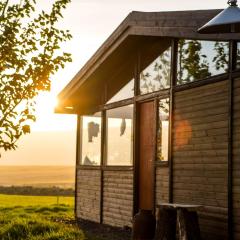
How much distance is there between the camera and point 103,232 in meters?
13.4

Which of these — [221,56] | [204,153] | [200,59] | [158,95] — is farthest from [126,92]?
[221,56]

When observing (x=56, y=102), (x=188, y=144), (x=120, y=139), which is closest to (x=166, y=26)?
(x=188, y=144)

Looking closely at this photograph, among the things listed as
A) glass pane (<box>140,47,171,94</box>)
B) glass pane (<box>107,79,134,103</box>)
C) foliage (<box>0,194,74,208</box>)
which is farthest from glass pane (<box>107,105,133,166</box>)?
foliage (<box>0,194,74,208</box>)

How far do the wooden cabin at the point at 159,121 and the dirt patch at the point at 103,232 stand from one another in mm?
291

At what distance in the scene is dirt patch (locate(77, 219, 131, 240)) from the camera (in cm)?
1234

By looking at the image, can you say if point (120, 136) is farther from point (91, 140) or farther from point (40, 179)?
point (40, 179)

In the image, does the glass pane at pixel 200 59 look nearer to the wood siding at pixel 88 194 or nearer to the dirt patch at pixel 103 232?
the dirt patch at pixel 103 232

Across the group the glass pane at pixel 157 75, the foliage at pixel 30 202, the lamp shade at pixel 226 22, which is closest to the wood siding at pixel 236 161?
the lamp shade at pixel 226 22

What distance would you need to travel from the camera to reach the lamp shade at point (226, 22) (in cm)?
719

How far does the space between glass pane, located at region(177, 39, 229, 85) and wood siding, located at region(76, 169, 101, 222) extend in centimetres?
459

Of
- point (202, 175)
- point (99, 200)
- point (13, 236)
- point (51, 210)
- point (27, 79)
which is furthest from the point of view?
point (51, 210)

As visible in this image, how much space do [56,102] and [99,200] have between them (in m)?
3.45

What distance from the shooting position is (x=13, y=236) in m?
12.4

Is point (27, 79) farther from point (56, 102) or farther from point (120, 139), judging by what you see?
point (56, 102)
